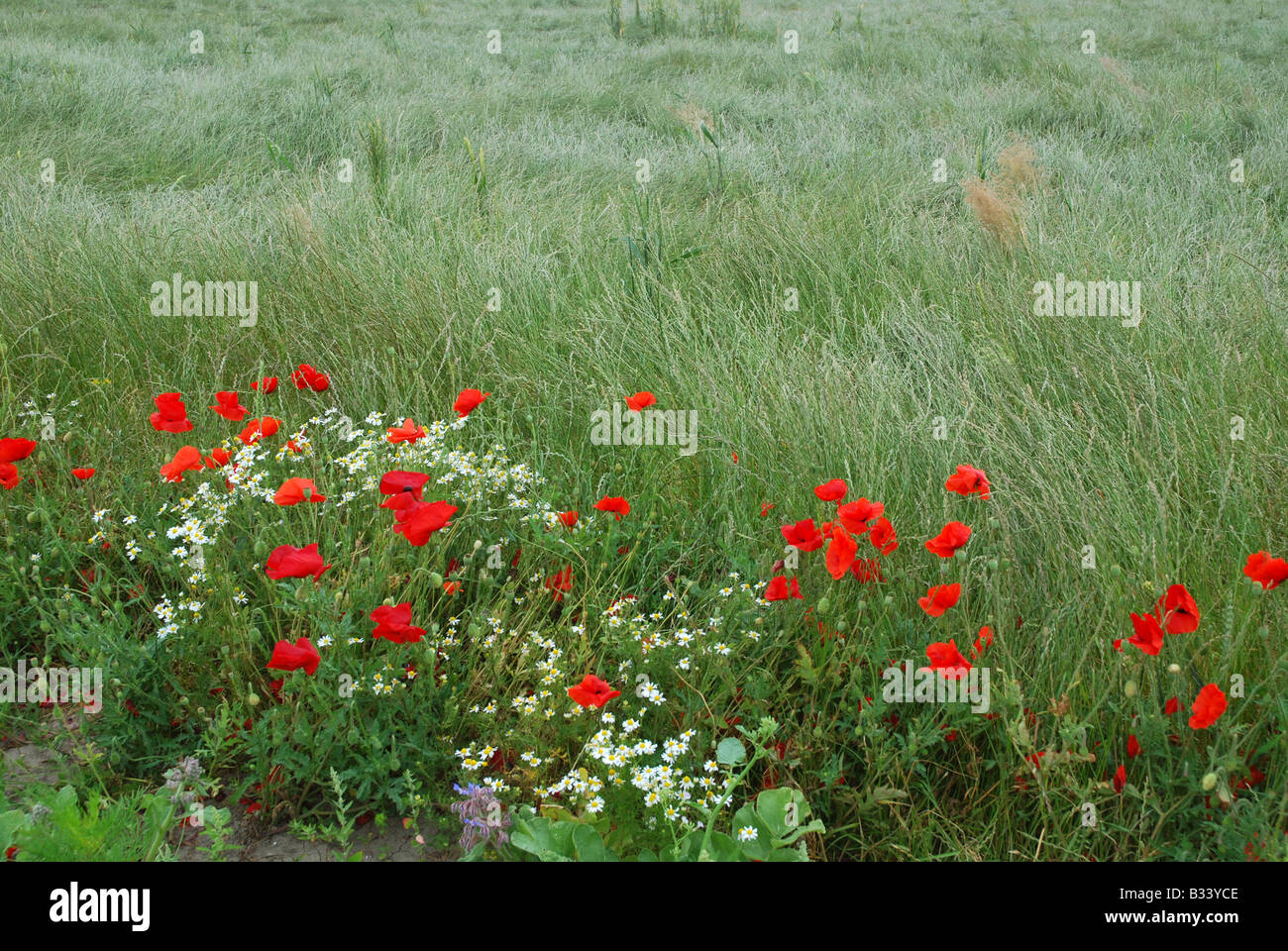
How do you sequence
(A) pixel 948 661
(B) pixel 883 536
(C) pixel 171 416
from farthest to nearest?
(C) pixel 171 416
(B) pixel 883 536
(A) pixel 948 661

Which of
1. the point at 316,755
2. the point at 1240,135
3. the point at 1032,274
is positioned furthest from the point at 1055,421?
the point at 1240,135

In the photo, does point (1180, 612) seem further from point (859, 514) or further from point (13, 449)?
point (13, 449)

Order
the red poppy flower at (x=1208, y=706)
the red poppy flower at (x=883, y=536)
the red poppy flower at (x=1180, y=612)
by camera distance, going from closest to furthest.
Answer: the red poppy flower at (x=1208, y=706) → the red poppy flower at (x=1180, y=612) → the red poppy flower at (x=883, y=536)

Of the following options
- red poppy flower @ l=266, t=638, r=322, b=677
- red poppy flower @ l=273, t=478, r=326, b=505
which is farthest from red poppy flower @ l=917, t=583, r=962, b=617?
red poppy flower @ l=273, t=478, r=326, b=505

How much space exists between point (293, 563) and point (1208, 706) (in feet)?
4.72

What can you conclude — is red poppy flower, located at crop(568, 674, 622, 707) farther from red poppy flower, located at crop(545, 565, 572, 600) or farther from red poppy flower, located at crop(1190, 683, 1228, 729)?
red poppy flower, located at crop(1190, 683, 1228, 729)

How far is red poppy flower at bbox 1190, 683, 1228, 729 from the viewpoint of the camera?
1305 millimetres

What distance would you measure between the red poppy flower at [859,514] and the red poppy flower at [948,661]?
10.7 inches

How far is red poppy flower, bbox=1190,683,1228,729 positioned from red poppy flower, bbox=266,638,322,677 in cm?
134

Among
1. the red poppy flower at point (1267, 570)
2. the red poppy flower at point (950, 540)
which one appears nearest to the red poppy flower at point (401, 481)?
the red poppy flower at point (950, 540)

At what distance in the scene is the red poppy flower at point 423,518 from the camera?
161 cm

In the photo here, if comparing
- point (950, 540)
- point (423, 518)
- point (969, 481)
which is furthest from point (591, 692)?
point (969, 481)

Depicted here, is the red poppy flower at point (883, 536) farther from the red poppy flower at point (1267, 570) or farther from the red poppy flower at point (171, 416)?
the red poppy flower at point (171, 416)

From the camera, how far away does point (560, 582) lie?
1.93m
